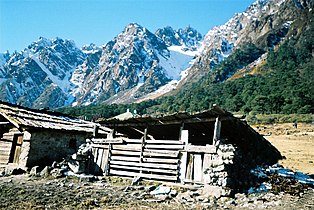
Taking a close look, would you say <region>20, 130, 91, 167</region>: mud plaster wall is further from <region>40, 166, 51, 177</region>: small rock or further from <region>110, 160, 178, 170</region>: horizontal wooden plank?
<region>110, 160, 178, 170</region>: horizontal wooden plank

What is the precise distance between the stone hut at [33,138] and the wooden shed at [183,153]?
10.8 feet

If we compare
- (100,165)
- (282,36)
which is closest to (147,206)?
(100,165)

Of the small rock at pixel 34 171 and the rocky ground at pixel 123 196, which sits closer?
the rocky ground at pixel 123 196

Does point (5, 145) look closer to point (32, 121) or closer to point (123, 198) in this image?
point (32, 121)

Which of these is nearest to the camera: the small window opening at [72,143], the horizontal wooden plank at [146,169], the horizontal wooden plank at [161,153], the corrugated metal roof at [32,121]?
the horizontal wooden plank at [146,169]

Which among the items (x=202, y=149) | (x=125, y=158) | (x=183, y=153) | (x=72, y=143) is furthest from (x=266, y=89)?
(x=202, y=149)

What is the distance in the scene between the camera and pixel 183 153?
1586 centimetres

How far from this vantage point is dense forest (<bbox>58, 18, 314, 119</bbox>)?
266 ft

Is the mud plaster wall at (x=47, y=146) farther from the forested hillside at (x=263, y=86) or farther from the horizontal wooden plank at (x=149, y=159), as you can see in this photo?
the forested hillside at (x=263, y=86)

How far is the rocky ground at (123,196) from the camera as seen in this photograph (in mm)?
11352

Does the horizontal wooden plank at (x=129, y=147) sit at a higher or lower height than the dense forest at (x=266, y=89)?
lower

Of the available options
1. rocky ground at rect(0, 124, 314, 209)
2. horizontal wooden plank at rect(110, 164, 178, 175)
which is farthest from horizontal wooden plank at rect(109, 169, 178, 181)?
rocky ground at rect(0, 124, 314, 209)

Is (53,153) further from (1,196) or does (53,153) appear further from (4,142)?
(1,196)

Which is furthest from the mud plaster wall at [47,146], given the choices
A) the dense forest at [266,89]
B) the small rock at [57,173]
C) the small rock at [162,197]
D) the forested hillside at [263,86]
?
the dense forest at [266,89]
